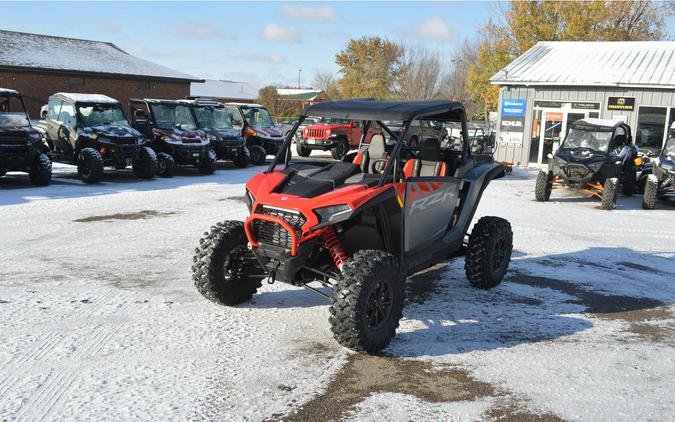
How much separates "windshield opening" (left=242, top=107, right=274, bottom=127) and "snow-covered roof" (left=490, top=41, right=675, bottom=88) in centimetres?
799

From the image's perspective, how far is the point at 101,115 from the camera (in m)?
14.8

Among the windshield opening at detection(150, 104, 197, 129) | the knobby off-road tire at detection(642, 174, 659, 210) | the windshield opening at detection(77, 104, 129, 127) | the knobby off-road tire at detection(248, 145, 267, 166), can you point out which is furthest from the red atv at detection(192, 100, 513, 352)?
the knobby off-road tire at detection(248, 145, 267, 166)

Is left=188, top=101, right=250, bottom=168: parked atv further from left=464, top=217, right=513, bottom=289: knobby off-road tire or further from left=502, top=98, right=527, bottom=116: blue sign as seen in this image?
left=464, top=217, right=513, bottom=289: knobby off-road tire

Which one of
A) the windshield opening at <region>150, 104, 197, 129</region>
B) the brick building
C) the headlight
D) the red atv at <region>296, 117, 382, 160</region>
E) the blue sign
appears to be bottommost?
the headlight

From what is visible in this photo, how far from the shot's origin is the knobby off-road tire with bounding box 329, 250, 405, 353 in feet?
14.7

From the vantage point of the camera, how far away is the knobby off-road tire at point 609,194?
12.5 m

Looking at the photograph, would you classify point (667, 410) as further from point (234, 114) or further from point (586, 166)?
point (234, 114)

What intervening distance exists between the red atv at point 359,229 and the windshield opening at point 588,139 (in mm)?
8608

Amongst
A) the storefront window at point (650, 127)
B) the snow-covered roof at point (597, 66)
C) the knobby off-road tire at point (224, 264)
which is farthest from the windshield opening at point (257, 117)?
the knobby off-road tire at point (224, 264)

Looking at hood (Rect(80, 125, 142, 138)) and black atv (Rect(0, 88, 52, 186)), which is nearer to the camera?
black atv (Rect(0, 88, 52, 186))

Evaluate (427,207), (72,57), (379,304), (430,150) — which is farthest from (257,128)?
(72,57)

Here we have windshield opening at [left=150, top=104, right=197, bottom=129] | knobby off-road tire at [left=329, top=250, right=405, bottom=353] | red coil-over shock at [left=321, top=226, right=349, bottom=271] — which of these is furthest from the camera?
windshield opening at [left=150, top=104, right=197, bottom=129]

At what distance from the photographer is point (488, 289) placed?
649cm

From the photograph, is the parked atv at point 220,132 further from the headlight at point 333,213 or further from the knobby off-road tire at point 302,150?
the headlight at point 333,213
